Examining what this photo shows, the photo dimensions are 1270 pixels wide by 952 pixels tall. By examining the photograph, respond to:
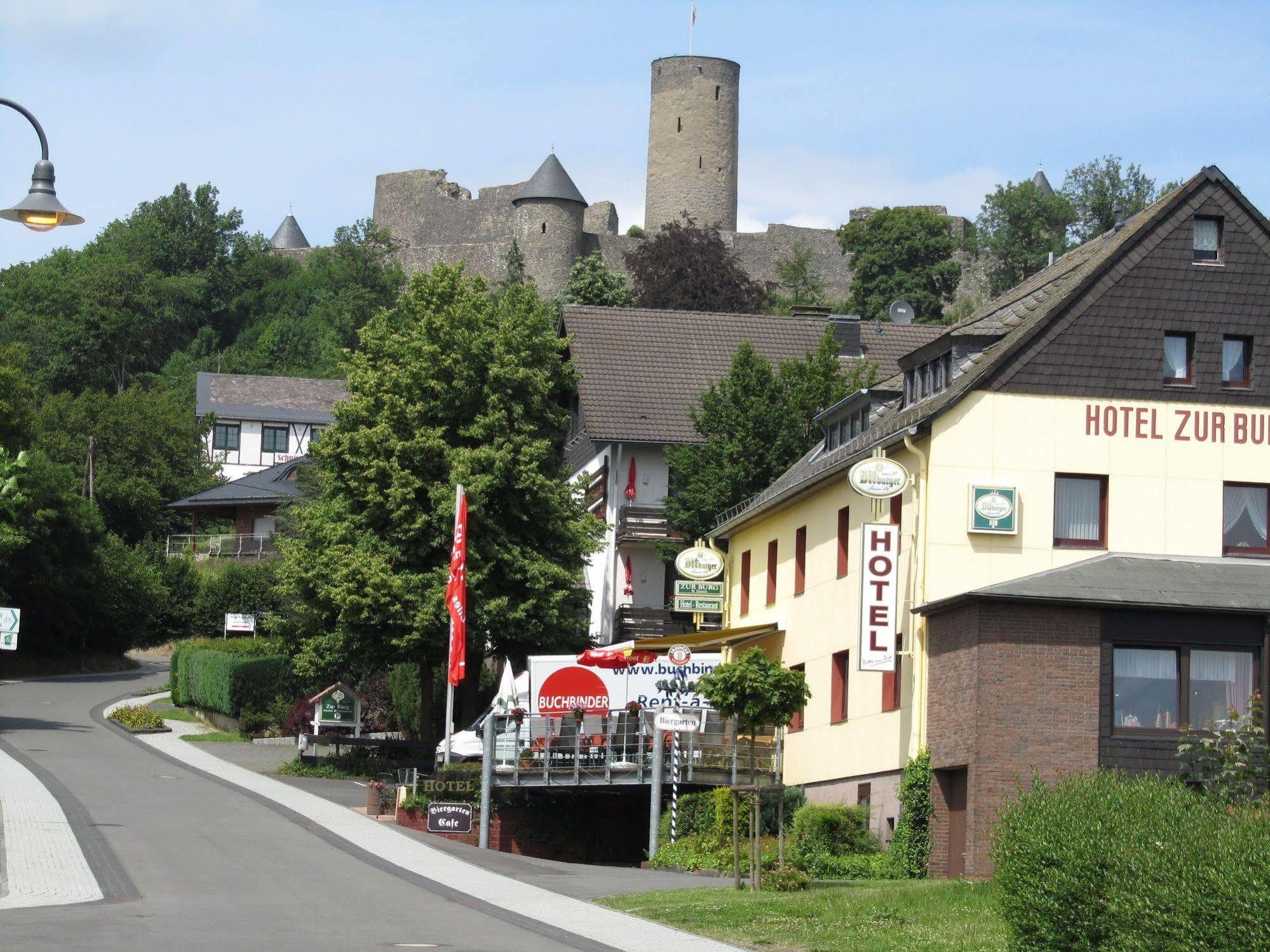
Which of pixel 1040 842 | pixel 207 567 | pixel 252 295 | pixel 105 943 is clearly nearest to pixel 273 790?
pixel 105 943

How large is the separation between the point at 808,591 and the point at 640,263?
4660 centimetres

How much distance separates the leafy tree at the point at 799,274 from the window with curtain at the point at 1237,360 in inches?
3051

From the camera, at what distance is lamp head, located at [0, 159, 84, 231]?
15.8 metres

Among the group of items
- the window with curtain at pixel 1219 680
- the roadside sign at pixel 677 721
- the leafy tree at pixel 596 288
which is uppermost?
the leafy tree at pixel 596 288

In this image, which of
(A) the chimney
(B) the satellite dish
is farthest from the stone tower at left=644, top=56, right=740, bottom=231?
(A) the chimney

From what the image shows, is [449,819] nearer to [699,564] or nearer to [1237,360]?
[699,564]

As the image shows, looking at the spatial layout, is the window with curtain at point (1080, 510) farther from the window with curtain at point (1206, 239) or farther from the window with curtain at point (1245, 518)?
the window with curtain at point (1206, 239)

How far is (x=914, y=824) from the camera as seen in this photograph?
87.7ft

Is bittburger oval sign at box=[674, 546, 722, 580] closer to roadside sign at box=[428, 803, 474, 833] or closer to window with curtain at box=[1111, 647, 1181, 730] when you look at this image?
roadside sign at box=[428, 803, 474, 833]

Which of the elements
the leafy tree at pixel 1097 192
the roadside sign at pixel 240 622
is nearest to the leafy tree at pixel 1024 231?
the leafy tree at pixel 1097 192

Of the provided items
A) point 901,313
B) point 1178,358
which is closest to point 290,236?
point 901,313

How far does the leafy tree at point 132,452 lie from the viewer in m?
91.9

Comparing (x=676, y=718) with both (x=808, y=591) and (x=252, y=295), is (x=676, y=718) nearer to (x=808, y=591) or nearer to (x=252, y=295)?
(x=808, y=591)

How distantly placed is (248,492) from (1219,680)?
63.9 m
